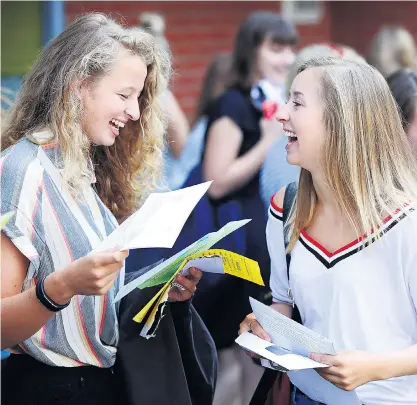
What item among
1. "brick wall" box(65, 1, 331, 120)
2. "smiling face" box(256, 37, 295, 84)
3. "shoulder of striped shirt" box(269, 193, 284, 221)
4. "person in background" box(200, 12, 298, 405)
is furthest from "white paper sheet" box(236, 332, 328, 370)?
"brick wall" box(65, 1, 331, 120)

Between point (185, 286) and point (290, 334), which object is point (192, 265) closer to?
point (185, 286)

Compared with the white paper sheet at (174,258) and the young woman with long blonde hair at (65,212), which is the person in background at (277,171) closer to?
the young woman with long blonde hair at (65,212)

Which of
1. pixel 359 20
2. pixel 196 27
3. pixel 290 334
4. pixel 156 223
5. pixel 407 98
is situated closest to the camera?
pixel 156 223

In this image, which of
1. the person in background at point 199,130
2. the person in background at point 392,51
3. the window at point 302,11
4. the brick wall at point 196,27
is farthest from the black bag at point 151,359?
the window at point 302,11

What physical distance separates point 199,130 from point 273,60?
1.89 ft

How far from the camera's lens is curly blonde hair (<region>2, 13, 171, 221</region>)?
237cm

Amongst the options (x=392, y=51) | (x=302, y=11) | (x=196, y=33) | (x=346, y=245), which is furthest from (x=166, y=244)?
(x=302, y=11)

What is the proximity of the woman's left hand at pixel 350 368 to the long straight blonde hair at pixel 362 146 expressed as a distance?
337mm

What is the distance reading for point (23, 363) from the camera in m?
2.35

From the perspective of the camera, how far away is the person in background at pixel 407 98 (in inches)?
121

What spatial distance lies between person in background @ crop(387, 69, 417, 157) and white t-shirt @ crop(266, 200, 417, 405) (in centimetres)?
73

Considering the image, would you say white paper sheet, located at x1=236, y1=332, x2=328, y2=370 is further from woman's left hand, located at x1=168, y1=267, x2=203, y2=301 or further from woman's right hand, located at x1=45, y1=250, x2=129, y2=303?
woman's right hand, located at x1=45, y1=250, x2=129, y2=303

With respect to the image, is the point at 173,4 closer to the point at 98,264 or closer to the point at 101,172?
the point at 101,172

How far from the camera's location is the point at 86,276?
2012 millimetres
